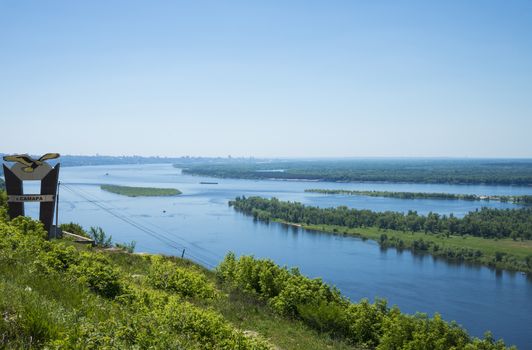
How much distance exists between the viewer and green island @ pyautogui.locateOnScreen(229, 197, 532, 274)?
44844 mm

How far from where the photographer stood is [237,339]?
6.10 m

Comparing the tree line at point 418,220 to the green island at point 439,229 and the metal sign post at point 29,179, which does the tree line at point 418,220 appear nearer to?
the green island at point 439,229

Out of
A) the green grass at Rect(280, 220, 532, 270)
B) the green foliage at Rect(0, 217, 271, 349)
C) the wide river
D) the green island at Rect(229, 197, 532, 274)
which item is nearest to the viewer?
the green foliage at Rect(0, 217, 271, 349)

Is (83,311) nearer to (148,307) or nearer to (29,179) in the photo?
(148,307)

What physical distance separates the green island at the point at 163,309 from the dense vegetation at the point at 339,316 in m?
0.03

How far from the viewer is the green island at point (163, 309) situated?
4074mm

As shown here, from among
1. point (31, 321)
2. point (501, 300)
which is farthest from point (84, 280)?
point (501, 300)

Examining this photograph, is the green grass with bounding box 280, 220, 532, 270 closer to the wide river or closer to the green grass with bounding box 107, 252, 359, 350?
the wide river

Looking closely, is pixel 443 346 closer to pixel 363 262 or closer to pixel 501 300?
pixel 501 300

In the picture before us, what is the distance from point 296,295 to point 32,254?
333 inches

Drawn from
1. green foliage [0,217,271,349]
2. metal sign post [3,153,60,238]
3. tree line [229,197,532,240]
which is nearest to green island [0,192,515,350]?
green foliage [0,217,271,349]

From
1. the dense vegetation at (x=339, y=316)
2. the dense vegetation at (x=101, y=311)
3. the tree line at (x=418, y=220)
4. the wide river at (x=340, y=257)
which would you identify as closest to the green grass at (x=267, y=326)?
the dense vegetation at (x=101, y=311)

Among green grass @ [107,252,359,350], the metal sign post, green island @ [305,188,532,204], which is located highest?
the metal sign post

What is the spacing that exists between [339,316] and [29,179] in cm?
940
